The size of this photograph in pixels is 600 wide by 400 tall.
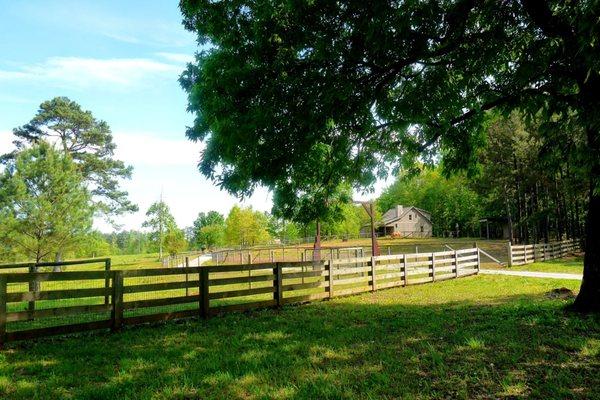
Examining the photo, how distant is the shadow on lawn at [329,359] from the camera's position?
4406 millimetres

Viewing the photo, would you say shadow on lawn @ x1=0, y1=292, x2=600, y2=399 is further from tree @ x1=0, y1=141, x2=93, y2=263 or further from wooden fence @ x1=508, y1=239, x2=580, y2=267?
tree @ x1=0, y1=141, x2=93, y2=263

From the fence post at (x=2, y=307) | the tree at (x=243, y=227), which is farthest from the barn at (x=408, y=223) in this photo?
the fence post at (x=2, y=307)

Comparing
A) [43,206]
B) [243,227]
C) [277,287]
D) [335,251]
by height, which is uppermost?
[43,206]

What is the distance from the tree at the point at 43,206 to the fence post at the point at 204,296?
16.8 metres

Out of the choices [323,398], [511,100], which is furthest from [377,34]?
[323,398]

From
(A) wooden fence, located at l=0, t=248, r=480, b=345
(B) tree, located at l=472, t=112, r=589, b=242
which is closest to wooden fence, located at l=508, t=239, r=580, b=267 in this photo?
(B) tree, located at l=472, t=112, r=589, b=242

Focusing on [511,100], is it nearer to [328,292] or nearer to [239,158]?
[239,158]

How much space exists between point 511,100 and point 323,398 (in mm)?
5139

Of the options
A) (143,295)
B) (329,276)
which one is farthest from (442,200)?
(143,295)

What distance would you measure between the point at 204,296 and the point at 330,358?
4.17 metres

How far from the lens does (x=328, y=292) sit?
11.8 meters

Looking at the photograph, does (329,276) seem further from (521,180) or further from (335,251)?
(521,180)

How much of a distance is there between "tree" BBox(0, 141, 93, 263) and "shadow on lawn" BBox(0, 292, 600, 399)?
17.5 meters

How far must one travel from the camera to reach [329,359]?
5.50m
